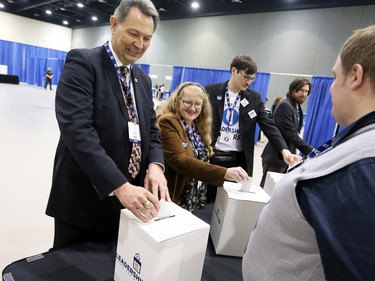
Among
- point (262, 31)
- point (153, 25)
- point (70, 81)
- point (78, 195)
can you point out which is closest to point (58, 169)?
point (78, 195)

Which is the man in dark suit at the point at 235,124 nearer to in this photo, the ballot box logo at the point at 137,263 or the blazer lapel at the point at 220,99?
the blazer lapel at the point at 220,99

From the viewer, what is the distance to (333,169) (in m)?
0.47

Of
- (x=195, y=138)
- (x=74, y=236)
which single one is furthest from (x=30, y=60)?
(x=74, y=236)

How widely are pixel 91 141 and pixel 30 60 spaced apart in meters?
19.3

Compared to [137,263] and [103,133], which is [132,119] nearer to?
[103,133]

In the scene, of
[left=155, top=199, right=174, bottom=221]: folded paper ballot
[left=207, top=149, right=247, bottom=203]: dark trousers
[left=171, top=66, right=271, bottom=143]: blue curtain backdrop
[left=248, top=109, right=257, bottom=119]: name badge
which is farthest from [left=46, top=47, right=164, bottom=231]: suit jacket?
[left=171, top=66, right=271, bottom=143]: blue curtain backdrop

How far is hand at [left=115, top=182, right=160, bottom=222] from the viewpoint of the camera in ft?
2.58

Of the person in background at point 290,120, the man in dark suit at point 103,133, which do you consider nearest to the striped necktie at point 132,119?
the man in dark suit at point 103,133

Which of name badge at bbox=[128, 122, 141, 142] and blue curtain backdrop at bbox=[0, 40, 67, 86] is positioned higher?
blue curtain backdrop at bbox=[0, 40, 67, 86]

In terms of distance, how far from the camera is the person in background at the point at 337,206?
43 centimetres

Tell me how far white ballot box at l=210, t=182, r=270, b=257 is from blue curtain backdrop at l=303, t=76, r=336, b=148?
16.9 feet

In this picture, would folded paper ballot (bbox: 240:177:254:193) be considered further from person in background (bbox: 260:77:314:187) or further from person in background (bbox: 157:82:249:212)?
person in background (bbox: 260:77:314:187)

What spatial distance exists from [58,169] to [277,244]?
813 millimetres

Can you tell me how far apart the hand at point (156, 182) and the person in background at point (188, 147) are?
0.94ft
